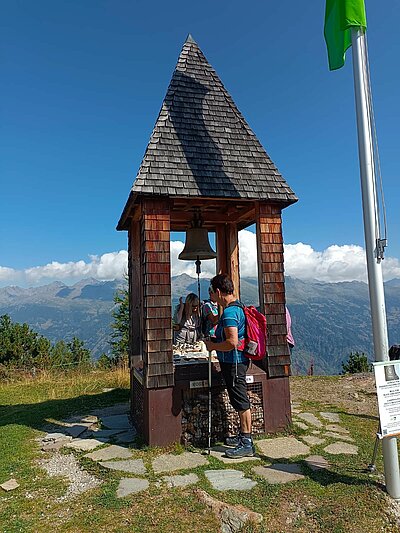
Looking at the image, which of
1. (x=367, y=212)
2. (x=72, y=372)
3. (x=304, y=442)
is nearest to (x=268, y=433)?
(x=304, y=442)

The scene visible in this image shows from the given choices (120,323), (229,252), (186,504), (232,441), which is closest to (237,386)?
(232,441)

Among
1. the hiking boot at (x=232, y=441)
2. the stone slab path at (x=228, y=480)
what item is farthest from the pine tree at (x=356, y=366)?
the stone slab path at (x=228, y=480)

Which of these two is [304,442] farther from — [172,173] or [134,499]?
[172,173]

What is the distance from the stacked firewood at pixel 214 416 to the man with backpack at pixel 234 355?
0.97 ft

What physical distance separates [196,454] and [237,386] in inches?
36.3

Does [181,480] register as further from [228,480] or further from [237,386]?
[237,386]

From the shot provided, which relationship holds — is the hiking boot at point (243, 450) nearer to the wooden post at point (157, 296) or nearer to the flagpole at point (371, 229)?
the wooden post at point (157, 296)

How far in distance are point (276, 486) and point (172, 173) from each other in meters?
3.84

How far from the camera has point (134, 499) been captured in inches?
142

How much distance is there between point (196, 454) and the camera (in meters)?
4.74

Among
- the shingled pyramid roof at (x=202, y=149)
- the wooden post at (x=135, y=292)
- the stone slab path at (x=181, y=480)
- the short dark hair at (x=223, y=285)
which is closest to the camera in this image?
the stone slab path at (x=181, y=480)

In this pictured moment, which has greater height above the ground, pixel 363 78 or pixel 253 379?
pixel 363 78

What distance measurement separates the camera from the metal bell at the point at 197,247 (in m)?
6.50

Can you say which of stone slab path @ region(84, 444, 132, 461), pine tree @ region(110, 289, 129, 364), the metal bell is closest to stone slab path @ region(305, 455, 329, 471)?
stone slab path @ region(84, 444, 132, 461)
